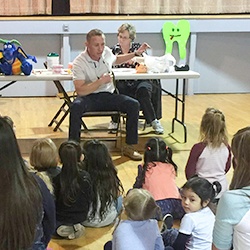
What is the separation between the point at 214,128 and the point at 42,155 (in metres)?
1.11

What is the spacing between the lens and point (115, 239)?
7.24 ft

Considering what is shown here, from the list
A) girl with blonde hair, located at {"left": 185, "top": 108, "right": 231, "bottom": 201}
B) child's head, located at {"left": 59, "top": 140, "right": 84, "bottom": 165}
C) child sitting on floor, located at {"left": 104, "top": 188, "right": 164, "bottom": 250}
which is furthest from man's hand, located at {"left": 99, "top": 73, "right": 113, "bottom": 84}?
child sitting on floor, located at {"left": 104, "top": 188, "right": 164, "bottom": 250}

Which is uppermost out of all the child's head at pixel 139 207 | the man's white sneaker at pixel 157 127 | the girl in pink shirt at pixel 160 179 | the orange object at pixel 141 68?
the orange object at pixel 141 68

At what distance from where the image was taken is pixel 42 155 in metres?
2.89

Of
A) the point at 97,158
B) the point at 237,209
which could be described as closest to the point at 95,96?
the point at 97,158

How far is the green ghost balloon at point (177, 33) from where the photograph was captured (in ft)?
23.4

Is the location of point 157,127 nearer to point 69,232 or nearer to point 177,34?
point 69,232

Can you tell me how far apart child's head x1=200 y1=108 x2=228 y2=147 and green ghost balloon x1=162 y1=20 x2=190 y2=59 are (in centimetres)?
413

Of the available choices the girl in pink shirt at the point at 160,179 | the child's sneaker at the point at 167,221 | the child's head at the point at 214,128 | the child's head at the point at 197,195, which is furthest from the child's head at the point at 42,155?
the child's head at the point at 214,128

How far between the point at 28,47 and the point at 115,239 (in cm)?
532

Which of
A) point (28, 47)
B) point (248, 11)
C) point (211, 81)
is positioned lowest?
point (211, 81)

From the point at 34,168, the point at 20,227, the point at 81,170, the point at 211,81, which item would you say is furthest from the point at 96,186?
the point at 211,81

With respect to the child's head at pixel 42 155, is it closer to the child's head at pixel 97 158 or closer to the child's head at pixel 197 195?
the child's head at pixel 97 158

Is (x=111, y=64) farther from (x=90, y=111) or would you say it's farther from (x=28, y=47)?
(x=28, y=47)
